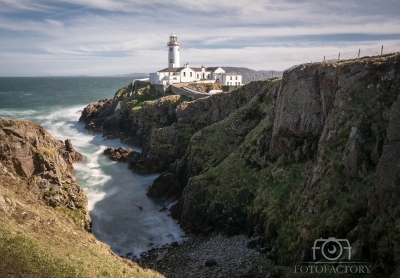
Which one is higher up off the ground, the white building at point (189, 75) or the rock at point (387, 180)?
the white building at point (189, 75)

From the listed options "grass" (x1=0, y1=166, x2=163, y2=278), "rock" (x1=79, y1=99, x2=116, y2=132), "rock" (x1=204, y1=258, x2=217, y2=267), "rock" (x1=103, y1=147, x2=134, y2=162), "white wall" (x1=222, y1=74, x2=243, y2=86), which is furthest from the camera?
"rock" (x1=79, y1=99, x2=116, y2=132)

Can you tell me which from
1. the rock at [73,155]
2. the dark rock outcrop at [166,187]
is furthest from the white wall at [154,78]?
the dark rock outcrop at [166,187]

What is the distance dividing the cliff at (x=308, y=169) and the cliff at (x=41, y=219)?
440 inches

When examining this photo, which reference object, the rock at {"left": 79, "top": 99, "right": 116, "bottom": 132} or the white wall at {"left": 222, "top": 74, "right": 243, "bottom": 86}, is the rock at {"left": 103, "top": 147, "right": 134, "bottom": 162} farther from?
the white wall at {"left": 222, "top": 74, "right": 243, "bottom": 86}

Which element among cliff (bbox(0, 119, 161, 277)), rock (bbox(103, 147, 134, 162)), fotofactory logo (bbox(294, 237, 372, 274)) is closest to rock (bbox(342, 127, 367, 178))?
fotofactory logo (bbox(294, 237, 372, 274))

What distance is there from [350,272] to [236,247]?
11.9 m

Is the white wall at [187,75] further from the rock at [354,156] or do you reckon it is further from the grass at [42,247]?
the rock at [354,156]

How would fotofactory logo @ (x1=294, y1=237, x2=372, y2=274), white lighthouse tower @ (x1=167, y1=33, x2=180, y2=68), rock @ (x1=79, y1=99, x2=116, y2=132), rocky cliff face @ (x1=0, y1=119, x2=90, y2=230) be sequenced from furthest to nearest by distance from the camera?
white lighthouse tower @ (x1=167, y1=33, x2=180, y2=68) → rock @ (x1=79, y1=99, x2=116, y2=132) → rocky cliff face @ (x1=0, y1=119, x2=90, y2=230) → fotofactory logo @ (x1=294, y1=237, x2=372, y2=274)

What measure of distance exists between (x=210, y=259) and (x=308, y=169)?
1189 centimetres

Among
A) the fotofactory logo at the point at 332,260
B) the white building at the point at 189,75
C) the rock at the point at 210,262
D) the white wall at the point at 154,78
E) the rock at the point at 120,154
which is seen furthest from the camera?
the white wall at the point at 154,78

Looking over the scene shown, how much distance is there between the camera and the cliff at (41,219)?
18297 mm

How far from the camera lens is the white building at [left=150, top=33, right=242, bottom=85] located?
85.9 meters

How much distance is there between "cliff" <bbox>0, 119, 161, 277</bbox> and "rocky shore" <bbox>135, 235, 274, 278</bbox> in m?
4.51

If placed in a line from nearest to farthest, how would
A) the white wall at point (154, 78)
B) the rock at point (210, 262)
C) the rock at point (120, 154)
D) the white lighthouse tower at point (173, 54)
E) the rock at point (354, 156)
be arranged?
the rock at point (354, 156) → the rock at point (210, 262) → the rock at point (120, 154) → the white wall at point (154, 78) → the white lighthouse tower at point (173, 54)
